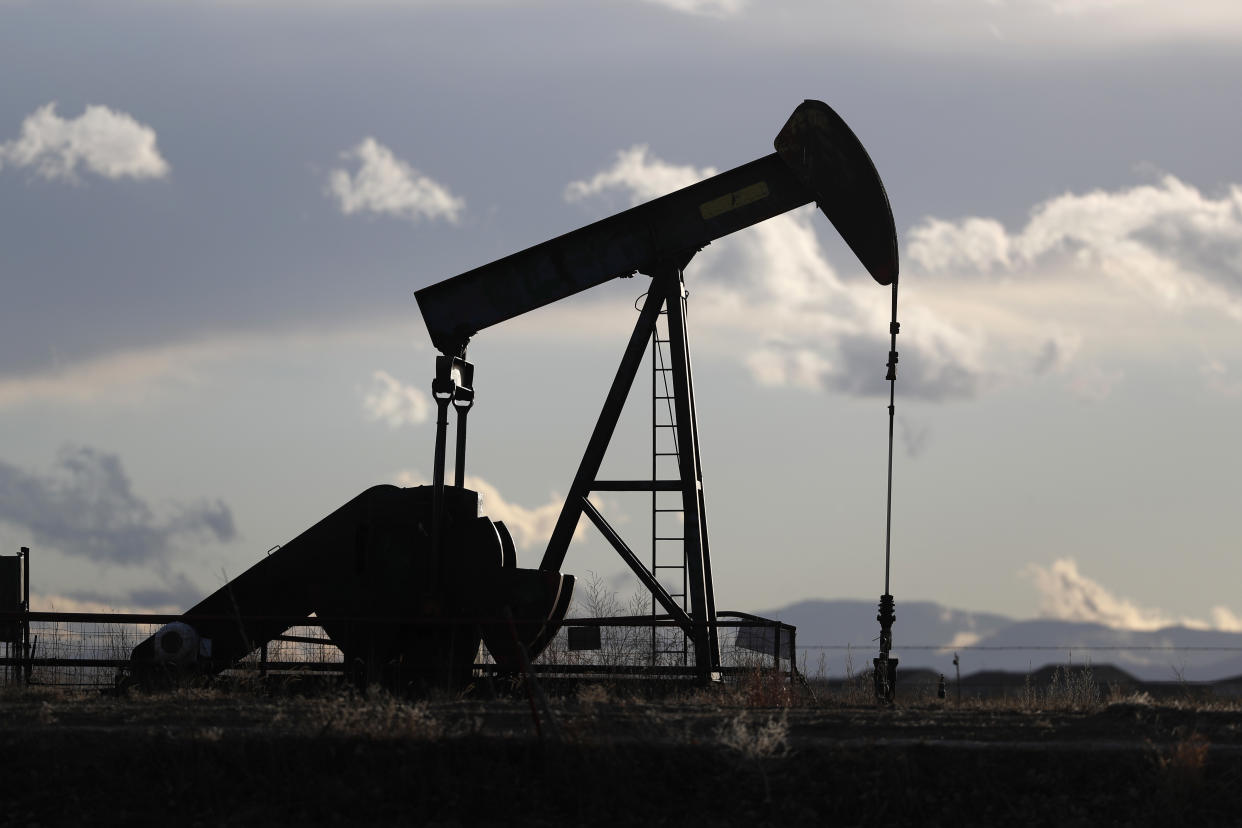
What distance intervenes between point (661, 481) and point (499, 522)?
6.08ft

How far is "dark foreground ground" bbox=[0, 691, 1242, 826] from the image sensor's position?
10.5 meters

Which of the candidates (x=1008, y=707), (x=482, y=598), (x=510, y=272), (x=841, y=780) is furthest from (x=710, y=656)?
(x=841, y=780)

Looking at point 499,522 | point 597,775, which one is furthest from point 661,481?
point 597,775

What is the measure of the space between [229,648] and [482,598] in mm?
2770

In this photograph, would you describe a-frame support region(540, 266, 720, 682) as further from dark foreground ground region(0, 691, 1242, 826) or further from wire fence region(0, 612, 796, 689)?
dark foreground ground region(0, 691, 1242, 826)

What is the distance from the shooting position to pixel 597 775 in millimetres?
10812

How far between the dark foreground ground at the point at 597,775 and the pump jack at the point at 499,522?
4.85m

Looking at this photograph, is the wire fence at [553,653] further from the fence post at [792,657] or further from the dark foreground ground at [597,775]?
the dark foreground ground at [597,775]

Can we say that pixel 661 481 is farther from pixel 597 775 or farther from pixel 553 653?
pixel 597 775

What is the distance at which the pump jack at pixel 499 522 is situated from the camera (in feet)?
55.0

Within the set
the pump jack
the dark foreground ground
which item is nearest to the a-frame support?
the pump jack

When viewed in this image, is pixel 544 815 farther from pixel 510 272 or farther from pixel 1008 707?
pixel 510 272

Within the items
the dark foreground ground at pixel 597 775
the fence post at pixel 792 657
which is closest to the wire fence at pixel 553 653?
the fence post at pixel 792 657

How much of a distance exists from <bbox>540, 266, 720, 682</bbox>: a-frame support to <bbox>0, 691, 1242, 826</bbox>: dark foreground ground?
5.65 m
